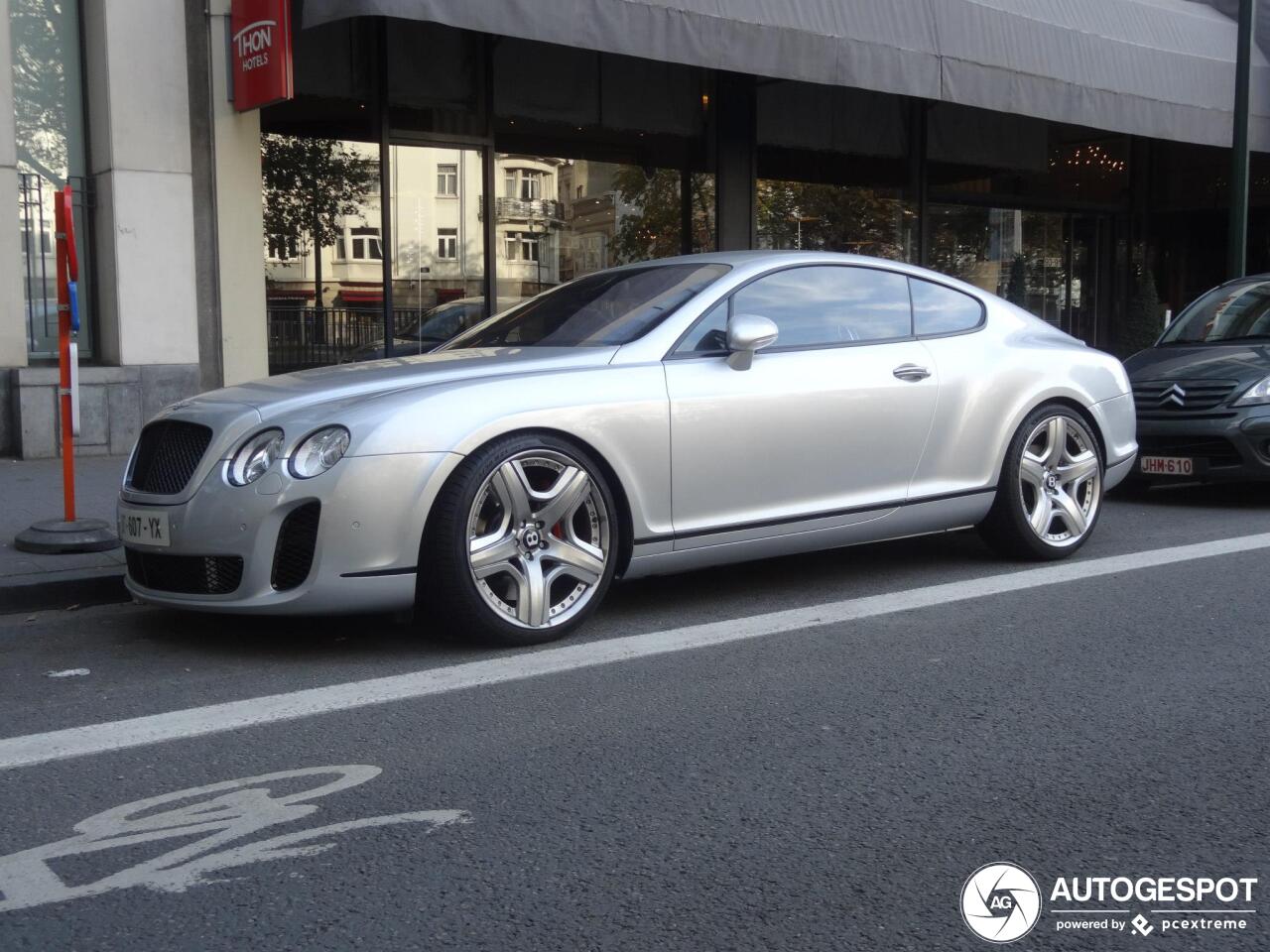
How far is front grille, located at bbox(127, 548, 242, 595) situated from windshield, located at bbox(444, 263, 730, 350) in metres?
1.63

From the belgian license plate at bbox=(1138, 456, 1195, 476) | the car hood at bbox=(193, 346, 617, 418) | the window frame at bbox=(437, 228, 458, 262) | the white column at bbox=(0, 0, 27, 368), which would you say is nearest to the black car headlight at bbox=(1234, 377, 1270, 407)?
the belgian license plate at bbox=(1138, 456, 1195, 476)

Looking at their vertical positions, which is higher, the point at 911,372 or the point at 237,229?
the point at 237,229

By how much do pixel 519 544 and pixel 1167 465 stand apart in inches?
205

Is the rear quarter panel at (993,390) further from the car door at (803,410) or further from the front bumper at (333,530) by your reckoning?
the front bumper at (333,530)

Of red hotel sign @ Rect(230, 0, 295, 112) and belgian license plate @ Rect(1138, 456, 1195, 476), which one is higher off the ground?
red hotel sign @ Rect(230, 0, 295, 112)

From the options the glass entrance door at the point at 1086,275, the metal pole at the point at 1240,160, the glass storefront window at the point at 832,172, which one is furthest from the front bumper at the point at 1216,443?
the glass entrance door at the point at 1086,275

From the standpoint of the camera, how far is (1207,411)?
27.5ft

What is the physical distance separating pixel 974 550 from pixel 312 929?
188 inches

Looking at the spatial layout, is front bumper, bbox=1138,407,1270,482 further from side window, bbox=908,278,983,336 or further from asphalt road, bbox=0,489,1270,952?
asphalt road, bbox=0,489,1270,952

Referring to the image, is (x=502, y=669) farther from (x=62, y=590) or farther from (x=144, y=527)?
(x=62, y=590)

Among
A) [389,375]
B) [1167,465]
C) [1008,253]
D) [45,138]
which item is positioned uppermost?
[45,138]

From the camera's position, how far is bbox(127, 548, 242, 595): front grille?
4680 mm

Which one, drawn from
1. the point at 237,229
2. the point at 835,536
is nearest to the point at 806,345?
the point at 835,536

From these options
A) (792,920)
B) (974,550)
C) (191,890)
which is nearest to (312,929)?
(191,890)
